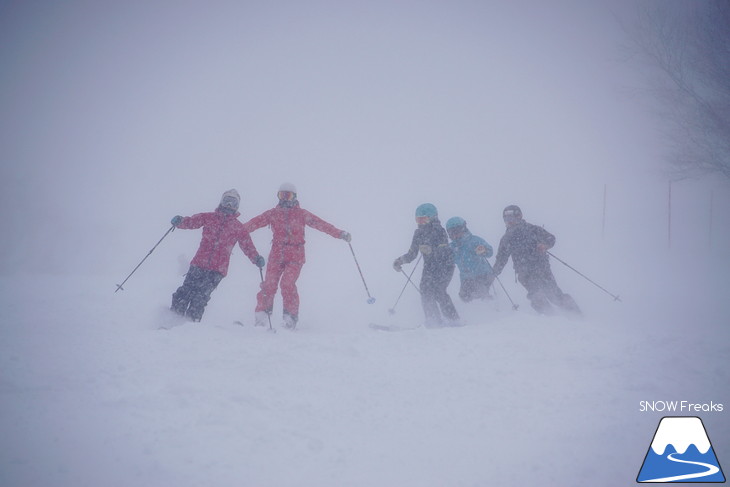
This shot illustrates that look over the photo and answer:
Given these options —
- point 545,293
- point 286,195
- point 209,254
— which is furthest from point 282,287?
point 545,293

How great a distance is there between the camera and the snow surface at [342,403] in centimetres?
218

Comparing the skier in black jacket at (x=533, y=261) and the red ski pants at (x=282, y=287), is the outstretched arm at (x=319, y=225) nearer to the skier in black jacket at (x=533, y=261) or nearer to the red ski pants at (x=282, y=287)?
the red ski pants at (x=282, y=287)

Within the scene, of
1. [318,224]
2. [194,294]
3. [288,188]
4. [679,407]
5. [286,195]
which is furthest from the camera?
[318,224]

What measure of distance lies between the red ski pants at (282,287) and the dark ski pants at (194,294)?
83cm

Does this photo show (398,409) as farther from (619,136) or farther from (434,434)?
(619,136)

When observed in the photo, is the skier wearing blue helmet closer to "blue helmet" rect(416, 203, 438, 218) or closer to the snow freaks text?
"blue helmet" rect(416, 203, 438, 218)

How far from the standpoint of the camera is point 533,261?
22.0ft

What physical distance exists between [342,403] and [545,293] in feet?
17.1

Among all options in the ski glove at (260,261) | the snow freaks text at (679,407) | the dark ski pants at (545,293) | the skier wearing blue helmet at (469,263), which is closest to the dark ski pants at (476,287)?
the skier wearing blue helmet at (469,263)

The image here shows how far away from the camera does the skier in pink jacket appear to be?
5.48 metres

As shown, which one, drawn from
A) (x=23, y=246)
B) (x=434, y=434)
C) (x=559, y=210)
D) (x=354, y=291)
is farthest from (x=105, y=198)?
(x=434, y=434)

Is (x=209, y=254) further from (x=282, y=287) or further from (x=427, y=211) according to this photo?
(x=427, y=211)

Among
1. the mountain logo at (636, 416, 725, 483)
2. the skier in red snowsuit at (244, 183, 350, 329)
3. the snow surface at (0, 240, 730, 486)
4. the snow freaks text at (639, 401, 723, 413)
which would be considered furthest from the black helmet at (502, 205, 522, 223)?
the mountain logo at (636, 416, 725, 483)

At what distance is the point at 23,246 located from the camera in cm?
2461
